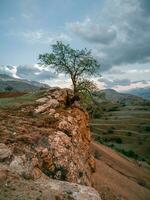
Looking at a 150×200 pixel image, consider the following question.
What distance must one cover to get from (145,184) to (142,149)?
1773 inches

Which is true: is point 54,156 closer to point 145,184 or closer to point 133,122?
point 145,184

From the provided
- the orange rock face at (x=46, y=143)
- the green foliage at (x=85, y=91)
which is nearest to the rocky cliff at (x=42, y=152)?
the orange rock face at (x=46, y=143)

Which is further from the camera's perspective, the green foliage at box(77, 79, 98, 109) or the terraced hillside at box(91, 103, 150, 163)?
the terraced hillside at box(91, 103, 150, 163)

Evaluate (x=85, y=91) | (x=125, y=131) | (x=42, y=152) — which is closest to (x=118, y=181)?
(x=85, y=91)

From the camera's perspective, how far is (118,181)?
3844cm

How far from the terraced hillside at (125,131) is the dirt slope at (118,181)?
26.9 m

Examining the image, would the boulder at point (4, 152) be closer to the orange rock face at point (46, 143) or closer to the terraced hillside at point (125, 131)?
the orange rock face at point (46, 143)

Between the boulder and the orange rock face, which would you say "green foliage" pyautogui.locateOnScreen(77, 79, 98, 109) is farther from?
the boulder

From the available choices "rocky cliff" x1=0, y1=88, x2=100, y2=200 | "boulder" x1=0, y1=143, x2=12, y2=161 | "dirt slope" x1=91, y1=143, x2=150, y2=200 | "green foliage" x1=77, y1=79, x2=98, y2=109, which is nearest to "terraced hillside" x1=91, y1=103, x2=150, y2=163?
"dirt slope" x1=91, y1=143, x2=150, y2=200

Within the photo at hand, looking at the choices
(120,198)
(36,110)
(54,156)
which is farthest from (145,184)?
(54,156)

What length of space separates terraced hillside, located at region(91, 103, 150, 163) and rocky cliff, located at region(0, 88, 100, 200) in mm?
49751

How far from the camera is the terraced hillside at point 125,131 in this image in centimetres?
9002

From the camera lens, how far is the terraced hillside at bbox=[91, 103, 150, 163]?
9002 cm

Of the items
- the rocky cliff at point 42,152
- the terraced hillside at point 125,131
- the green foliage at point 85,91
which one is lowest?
the terraced hillside at point 125,131
